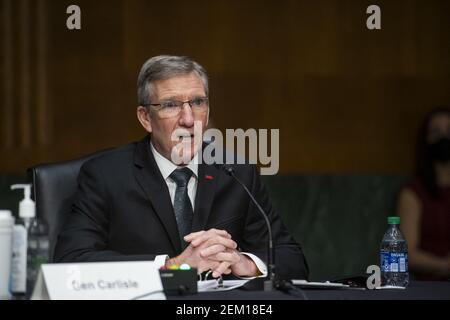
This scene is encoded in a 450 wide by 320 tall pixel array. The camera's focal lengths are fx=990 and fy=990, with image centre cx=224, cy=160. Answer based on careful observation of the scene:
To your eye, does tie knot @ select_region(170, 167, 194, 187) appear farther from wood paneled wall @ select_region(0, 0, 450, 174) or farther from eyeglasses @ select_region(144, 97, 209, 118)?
wood paneled wall @ select_region(0, 0, 450, 174)

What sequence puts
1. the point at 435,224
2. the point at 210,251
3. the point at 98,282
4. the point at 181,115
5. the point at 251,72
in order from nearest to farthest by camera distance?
the point at 98,282 → the point at 210,251 → the point at 181,115 → the point at 435,224 → the point at 251,72

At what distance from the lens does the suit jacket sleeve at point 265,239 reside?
3.27m

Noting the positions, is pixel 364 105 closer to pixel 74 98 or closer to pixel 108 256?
pixel 74 98

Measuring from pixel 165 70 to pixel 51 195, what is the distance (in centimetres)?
58

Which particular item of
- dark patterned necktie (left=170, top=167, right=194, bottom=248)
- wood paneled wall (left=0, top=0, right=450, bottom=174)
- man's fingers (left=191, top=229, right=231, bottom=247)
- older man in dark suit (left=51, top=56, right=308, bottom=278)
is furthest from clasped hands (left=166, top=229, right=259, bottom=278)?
wood paneled wall (left=0, top=0, right=450, bottom=174)

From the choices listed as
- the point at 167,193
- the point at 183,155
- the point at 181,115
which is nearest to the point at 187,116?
the point at 181,115

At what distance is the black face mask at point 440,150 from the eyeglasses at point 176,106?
5.64 ft

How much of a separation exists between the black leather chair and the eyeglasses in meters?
0.41

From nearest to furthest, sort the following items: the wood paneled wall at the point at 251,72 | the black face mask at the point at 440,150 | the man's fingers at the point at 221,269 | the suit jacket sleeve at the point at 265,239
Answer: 1. the man's fingers at the point at 221,269
2. the suit jacket sleeve at the point at 265,239
3. the wood paneled wall at the point at 251,72
4. the black face mask at the point at 440,150

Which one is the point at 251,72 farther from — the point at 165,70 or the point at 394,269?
the point at 394,269

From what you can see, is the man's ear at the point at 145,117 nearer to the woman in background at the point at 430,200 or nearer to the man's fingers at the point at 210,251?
the man's fingers at the point at 210,251

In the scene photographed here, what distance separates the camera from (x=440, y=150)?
4754mm

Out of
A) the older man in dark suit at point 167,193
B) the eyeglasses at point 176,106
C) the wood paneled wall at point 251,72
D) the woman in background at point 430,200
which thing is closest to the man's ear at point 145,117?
the older man in dark suit at point 167,193

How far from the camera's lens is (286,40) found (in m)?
4.95
